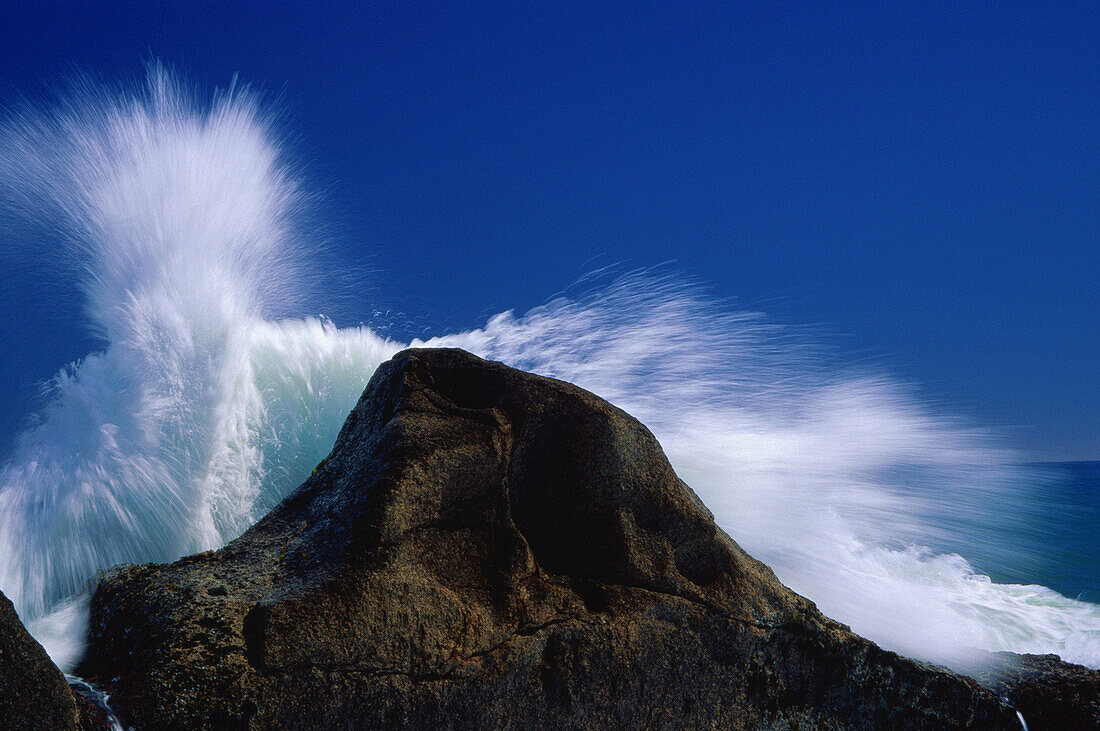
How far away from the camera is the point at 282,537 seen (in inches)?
160

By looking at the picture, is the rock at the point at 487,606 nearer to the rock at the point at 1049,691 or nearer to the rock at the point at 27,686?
the rock at the point at 27,686

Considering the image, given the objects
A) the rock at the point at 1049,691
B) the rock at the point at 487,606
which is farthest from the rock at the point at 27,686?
the rock at the point at 1049,691

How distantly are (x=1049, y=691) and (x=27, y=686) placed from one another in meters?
6.22

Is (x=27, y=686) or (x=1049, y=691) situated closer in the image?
(x=27, y=686)

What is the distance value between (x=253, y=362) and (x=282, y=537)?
536 centimetres

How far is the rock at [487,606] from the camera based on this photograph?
3.19 meters

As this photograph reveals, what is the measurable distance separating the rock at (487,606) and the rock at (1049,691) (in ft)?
1.75

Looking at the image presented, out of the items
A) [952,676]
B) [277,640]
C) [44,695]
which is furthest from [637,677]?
[44,695]

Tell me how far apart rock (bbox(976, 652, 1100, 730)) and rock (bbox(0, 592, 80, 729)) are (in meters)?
5.53

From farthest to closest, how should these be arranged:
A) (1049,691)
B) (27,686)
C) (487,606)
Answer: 1. (1049,691)
2. (487,606)
3. (27,686)

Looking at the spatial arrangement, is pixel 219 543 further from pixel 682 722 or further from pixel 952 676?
pixel 952 676

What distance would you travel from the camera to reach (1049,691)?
5.25 metres

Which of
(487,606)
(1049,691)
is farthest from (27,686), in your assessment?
(1049,691)

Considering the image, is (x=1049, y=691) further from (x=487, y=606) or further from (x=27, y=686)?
(x=27, y=686)
